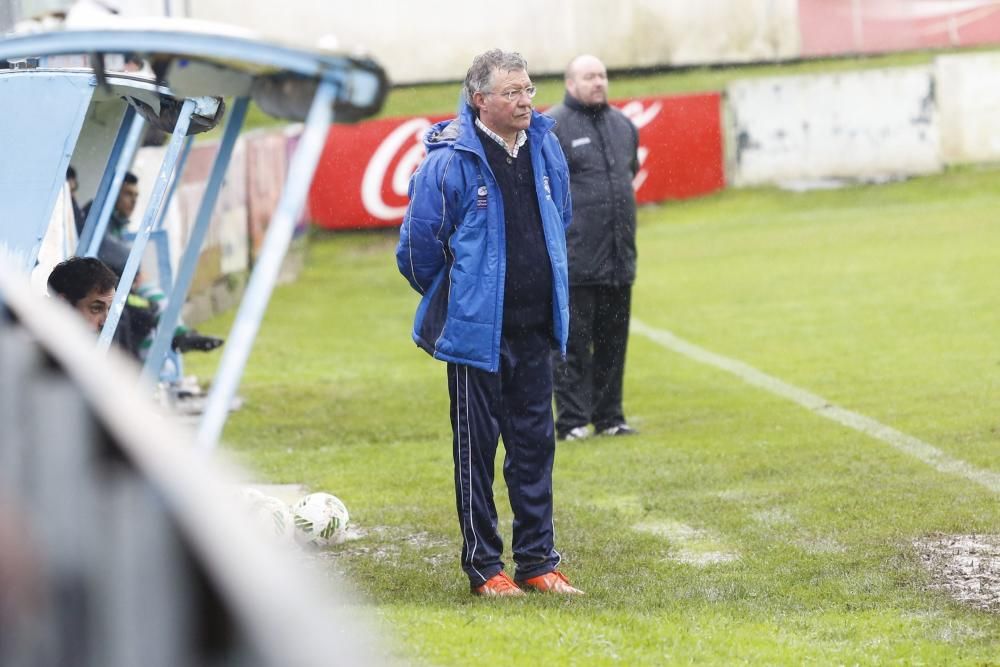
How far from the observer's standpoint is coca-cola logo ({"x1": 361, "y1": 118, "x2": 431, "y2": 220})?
82.3 ft

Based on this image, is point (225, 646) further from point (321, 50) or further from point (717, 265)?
point (717, 265)

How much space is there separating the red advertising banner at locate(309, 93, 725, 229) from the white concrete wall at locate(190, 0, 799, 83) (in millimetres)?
9912

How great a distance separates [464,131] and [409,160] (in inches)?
748

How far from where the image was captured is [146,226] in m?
5.48

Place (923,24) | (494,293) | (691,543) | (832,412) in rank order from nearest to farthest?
(494,293), (691,543), (832,412), (923,24)

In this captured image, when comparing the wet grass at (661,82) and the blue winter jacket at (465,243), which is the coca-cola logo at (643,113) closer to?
the wet grass at (661,82)

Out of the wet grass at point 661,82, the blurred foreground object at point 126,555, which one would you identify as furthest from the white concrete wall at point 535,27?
the blurred foreground object at point 126,555

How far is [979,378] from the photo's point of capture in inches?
446

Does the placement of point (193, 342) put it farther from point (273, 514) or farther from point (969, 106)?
point (969, 106)

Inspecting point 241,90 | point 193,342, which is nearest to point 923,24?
point 193,342

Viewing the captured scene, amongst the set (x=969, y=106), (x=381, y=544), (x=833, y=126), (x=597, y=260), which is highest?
(x=969, y=106)

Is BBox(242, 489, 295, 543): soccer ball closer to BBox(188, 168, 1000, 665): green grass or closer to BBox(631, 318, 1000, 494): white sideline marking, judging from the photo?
BBox(188, 168, 1000, 665): green grass

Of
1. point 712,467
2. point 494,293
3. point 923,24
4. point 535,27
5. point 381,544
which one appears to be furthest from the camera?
point 535,27

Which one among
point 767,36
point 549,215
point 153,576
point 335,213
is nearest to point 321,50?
point 153,576
